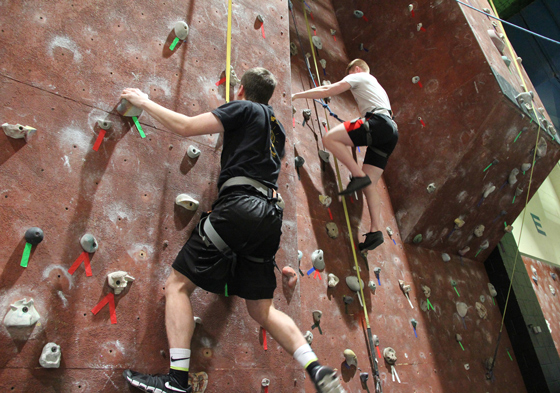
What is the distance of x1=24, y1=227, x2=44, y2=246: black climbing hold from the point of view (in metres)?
1.36

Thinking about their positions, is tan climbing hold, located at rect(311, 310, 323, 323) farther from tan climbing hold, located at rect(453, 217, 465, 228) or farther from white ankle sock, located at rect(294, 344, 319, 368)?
tan climbing hold, located at rect(453, 217, 465, 228)

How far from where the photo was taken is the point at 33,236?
1357 mm

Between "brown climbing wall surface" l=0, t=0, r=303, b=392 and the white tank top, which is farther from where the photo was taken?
the white tank top

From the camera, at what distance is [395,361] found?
2840mm

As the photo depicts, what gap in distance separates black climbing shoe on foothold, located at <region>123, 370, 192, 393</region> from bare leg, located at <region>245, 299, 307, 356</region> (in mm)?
379

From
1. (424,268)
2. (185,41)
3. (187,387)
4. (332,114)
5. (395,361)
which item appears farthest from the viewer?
(424,268)

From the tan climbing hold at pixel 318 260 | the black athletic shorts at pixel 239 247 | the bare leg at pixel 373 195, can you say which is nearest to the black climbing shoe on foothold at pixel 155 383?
the black athletic shorts at pixel 239 247

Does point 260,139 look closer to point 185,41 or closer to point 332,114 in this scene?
point 185,41

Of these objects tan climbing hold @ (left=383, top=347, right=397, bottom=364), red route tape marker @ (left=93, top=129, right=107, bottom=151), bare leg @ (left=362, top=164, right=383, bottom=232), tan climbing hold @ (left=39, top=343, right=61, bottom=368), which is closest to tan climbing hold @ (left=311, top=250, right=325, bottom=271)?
bare leg @ (left=362, top=164, right=383, bottom=232)

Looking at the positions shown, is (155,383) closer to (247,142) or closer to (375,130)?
(247,142)

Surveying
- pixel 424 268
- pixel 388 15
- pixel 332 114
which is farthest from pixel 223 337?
pixel 388 15

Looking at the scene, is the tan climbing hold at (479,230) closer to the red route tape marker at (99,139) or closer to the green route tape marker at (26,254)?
the red route tape marker at (99,139)

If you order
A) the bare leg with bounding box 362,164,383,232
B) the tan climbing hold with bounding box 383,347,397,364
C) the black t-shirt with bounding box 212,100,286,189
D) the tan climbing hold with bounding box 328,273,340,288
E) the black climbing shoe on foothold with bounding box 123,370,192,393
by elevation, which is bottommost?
the tan climbing hold with bounding box 383,347,397,364

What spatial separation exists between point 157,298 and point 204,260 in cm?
26
